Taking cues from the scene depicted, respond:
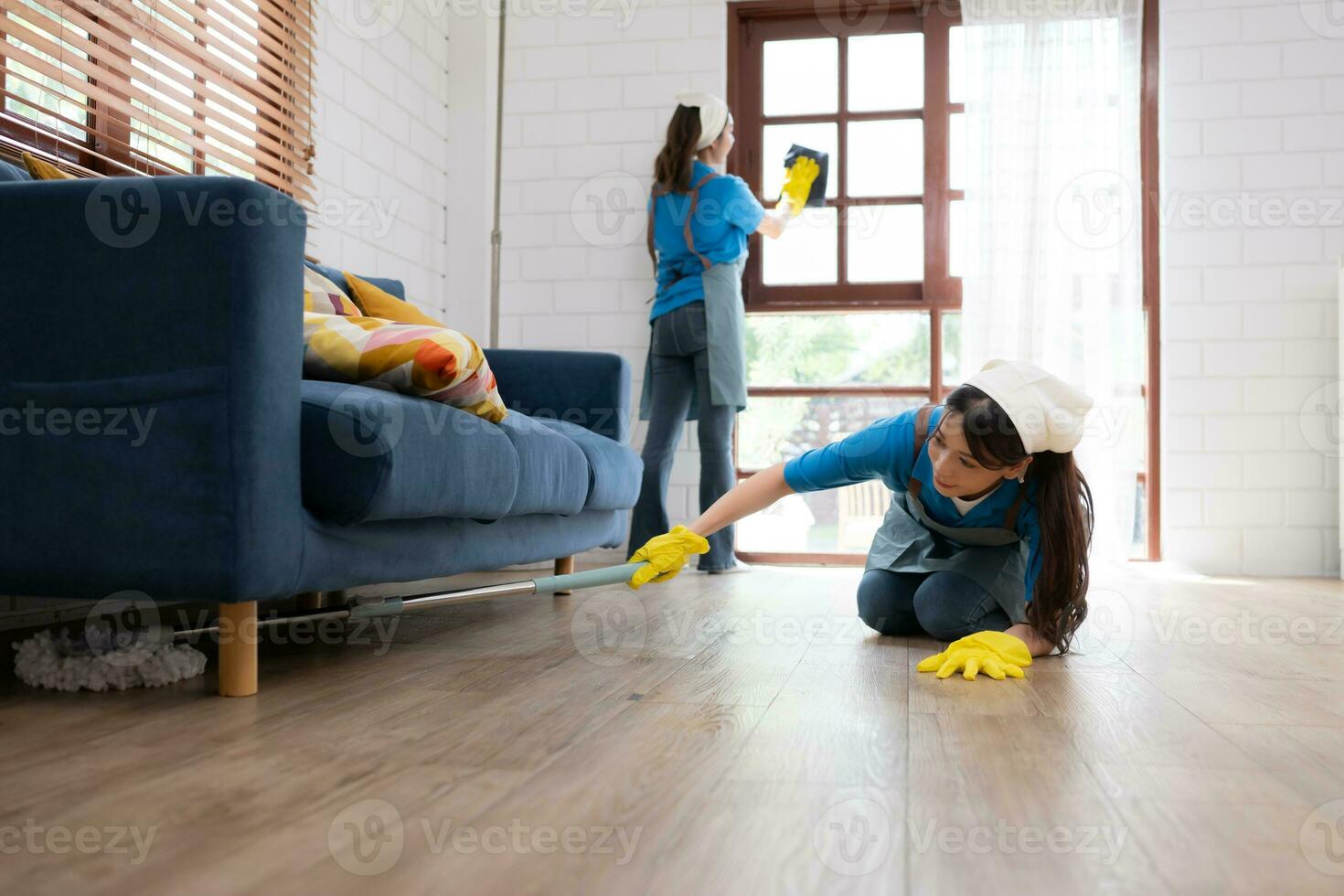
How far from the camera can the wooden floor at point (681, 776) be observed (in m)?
0.76

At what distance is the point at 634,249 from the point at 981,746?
9.88ft

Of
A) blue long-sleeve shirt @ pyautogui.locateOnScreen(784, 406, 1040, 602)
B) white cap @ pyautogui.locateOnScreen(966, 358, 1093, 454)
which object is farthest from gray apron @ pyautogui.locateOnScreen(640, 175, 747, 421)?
white cap @ pyautogui.locateOnScreen(966, 358, 1093, 454)

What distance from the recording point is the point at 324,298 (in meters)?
2.10

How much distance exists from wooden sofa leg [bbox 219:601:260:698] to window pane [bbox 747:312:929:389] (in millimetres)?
2772

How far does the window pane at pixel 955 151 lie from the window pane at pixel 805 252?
1.40 feet

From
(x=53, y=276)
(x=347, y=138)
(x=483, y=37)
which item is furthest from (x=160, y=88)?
(x=483, y=37)

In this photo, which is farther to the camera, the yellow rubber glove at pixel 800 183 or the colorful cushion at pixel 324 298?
the yellow rubber glove at pixel 800 183

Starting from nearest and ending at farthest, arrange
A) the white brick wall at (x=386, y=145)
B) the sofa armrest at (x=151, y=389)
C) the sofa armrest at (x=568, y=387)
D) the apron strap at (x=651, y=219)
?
the sofa armrest at (x=151, y=389) < the sofa armrest at (x=568, y=387) < the white brick wall at (x=386, y=145) < the apron strap at (x=651, y=219)

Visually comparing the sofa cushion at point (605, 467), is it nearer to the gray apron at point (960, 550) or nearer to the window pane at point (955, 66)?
the gray apron at point (960, 550)

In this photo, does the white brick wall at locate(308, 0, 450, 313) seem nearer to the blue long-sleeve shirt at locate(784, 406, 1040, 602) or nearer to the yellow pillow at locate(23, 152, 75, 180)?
the yellow pillow at locate(23, 152, 75, 180)

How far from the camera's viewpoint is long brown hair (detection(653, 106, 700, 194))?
11.0 feet

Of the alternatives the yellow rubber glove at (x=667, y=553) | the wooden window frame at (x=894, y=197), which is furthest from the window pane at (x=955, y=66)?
the yellow rubber glove at (x=667, y=553)

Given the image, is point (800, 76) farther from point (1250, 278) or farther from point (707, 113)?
point (1250, 278)

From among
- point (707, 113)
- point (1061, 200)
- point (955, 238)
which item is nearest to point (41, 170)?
point (707, 113)
